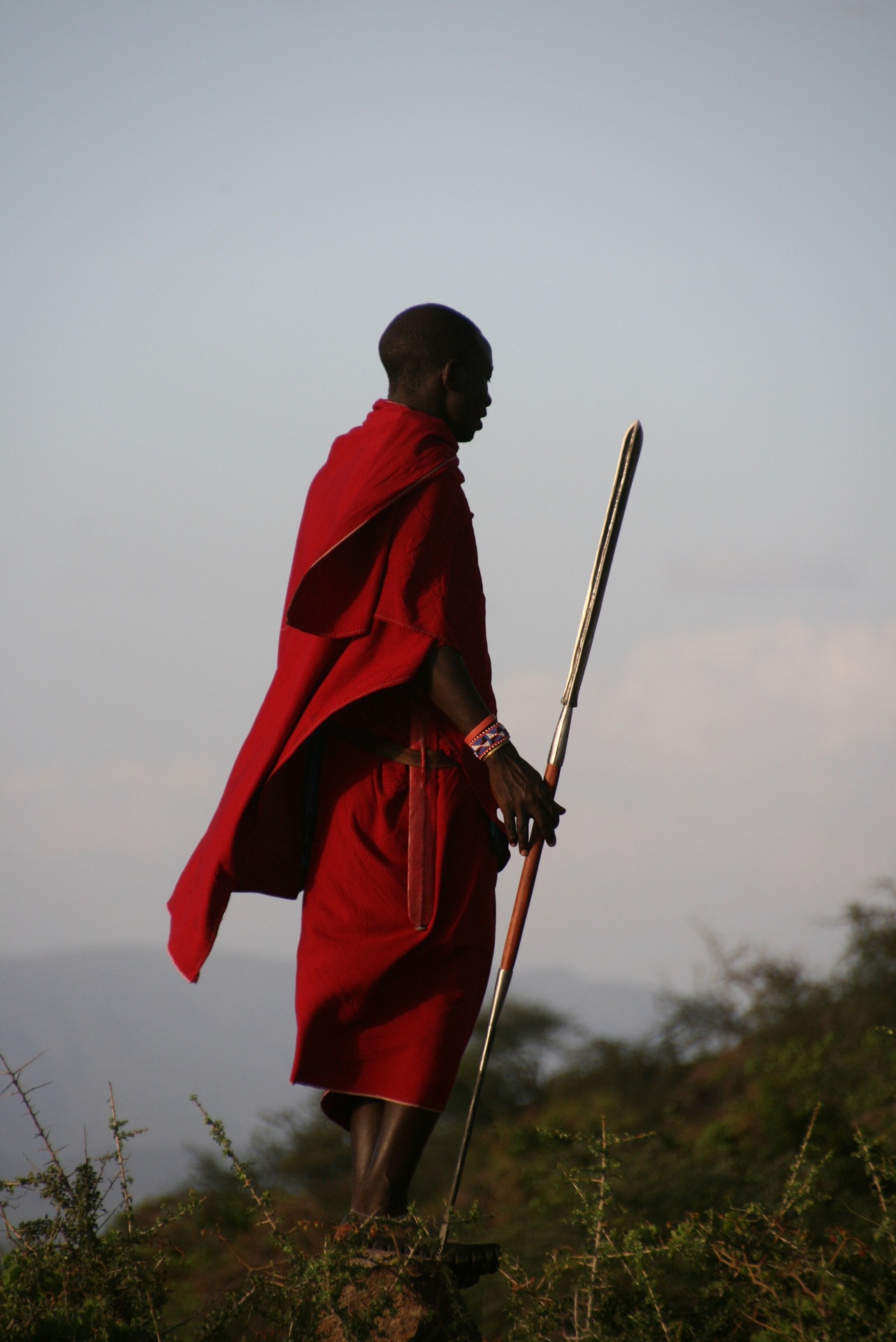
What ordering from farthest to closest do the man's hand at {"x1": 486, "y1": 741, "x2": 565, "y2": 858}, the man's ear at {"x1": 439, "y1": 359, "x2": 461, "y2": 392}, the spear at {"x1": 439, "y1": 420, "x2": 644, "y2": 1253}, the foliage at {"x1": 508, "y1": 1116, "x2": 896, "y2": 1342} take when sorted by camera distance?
1. the man's ear at {"x1": 439, "y1": 359, "x2": 461, "y2": 392}
2. the spear at {"x1": 439, "y1": 420, "x2": 644, "y2": 1253}
3. the man's hand at {"x1": 486, "y1": 741, "x2": 565, "y2": 858}
4. the foliage at {"x1": 508, "y1": 1116, "x2": 896, "y2": 1342}

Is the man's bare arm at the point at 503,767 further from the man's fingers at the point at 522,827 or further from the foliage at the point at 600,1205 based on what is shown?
the foliage at the point at 600,1205

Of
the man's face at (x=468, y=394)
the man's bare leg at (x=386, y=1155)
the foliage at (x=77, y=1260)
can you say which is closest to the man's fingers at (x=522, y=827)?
the man's bare leg at (x=386, y=1155)

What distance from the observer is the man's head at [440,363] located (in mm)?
3049

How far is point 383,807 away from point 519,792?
12.8 inches

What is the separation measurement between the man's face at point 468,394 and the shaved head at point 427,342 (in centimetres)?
2

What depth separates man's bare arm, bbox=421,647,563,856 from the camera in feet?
8.83

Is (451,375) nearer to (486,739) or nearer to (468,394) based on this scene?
(468,394)

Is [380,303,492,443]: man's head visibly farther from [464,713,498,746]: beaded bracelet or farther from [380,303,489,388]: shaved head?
[464,713,498,746]: beaded bracelet

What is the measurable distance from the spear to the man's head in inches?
16.1

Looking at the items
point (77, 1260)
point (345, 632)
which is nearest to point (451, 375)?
point (345, 632)

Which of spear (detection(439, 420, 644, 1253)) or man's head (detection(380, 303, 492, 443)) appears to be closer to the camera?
spear (detection(439, 420, 644, 1253))

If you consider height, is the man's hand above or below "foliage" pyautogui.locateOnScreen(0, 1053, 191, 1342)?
above

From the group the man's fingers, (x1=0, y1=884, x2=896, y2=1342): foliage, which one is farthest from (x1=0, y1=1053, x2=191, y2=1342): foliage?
the man's fingers

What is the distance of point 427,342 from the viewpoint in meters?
3.05
